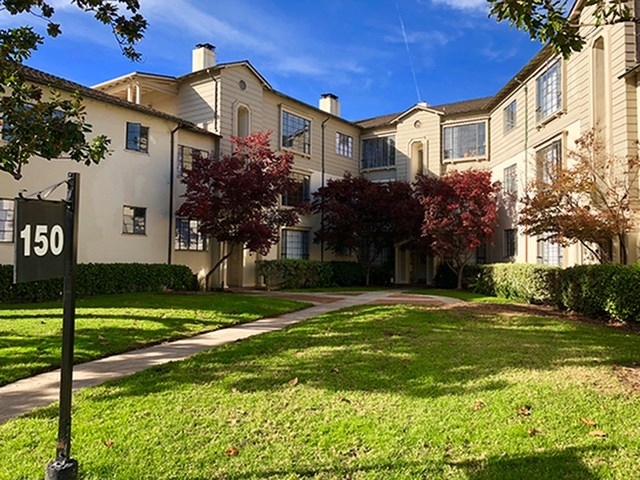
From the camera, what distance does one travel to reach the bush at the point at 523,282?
1367cm

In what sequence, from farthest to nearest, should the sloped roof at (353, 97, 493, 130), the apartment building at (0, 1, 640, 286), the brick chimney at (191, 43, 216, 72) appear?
1. the sloped roof at (353, 97, 493, 130)
2. the brick chimney at (191, 43, 216, 72)
3. the apartment building at (0, 1, 640, 286)

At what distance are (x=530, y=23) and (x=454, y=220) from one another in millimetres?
15582

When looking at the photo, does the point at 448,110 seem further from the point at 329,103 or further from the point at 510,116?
the point at 329,103

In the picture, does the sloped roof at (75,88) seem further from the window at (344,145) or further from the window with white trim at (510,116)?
the window with white trim at (510,116)

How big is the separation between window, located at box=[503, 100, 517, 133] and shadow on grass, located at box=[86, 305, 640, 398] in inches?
522

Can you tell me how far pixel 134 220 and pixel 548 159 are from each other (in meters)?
15.4

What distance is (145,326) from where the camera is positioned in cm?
907

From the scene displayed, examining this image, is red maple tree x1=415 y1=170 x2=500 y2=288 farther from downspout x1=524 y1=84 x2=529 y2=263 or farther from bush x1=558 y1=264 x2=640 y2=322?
bush x1=558 y1=264 x2=640 y2=322

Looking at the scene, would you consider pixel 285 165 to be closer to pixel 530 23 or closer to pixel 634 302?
pixel 634 302

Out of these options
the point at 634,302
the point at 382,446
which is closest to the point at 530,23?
the point at 382,446

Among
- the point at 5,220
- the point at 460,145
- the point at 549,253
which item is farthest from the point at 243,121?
the point at 549,253

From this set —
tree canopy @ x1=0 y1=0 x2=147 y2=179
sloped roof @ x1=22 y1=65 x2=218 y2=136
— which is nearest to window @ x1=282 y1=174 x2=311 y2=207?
sloped roof @ x1=22 y1=65 x2=218 y2=136

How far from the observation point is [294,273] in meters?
21.0

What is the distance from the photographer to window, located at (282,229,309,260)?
75.4 ft
